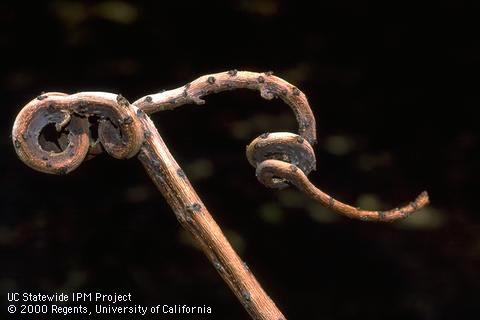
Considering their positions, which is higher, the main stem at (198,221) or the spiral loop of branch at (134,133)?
the spiral loop of branch at (134,133)

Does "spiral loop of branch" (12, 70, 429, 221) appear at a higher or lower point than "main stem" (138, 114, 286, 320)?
higher

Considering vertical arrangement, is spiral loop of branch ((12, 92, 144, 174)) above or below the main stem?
above

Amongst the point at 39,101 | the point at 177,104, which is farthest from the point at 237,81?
the point at 39,101

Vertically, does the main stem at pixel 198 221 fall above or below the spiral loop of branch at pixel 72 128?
below
